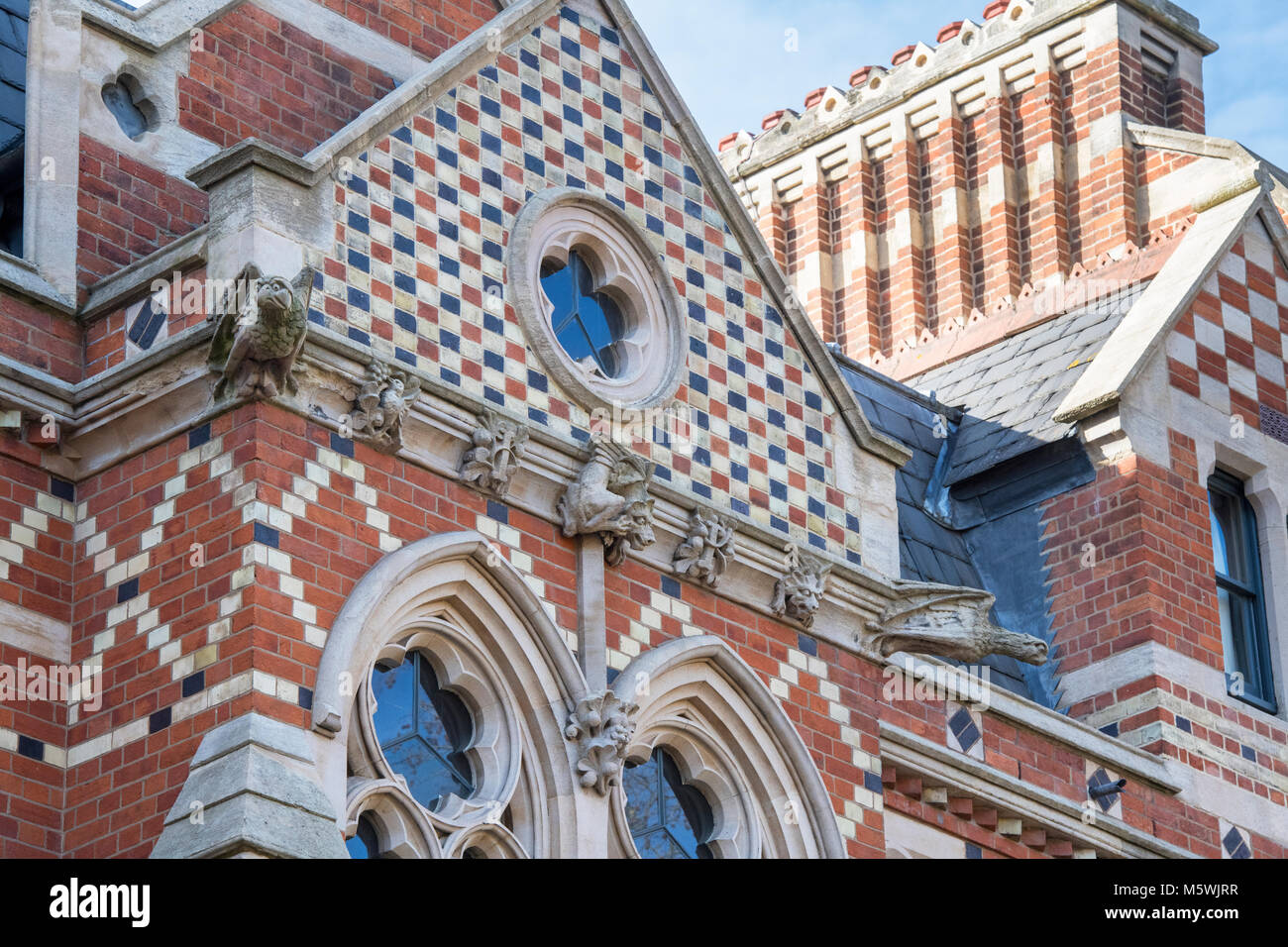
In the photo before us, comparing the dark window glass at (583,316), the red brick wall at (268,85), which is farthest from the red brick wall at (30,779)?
the dark window glass at (583,316)

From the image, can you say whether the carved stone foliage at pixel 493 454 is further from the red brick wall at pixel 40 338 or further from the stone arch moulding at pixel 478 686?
the red brick wall at pixel 40 338

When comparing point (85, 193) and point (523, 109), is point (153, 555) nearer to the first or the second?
point (85, 193)

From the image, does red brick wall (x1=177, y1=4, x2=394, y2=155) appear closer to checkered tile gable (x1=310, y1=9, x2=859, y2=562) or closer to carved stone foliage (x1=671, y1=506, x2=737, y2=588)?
checkered tile gable (x1=310, y1=9, x2=859, y2=562)

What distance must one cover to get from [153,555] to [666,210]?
485 centimetres

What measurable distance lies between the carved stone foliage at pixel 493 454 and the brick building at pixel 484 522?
2 centimetres

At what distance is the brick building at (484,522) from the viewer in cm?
1723

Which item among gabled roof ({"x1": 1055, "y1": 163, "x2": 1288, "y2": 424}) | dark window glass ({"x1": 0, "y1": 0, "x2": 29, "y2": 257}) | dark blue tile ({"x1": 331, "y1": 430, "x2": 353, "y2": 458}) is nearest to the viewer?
dark blue tile ({"x1": 331, "y1": 430, "x2": 353, "y2": 458})

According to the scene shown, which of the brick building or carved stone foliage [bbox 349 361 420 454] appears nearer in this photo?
the brick building

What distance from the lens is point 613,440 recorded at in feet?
63.4

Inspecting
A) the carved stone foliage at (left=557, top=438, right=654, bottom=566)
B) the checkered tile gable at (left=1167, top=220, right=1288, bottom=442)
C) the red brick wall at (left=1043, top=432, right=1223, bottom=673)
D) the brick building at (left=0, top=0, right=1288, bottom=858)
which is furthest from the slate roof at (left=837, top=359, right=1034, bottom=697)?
the carved stone foliage at (left=557, top=438, right=654, bottom=566)

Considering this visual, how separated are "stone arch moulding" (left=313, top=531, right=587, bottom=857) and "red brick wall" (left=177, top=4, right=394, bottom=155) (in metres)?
3.41

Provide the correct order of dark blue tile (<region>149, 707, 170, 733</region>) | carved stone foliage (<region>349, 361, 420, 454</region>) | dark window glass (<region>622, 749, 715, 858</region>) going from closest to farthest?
dark blue tile (<region>149, 707, 170, 733</region>), carved stone foliage (<region>349, 361, 420, 454</region>), dark window glass (<region>622, 749, 715, 858</region>)

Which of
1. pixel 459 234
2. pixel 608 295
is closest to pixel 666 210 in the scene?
pixel 608 295

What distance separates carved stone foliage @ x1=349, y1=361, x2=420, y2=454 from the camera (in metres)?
17.9
